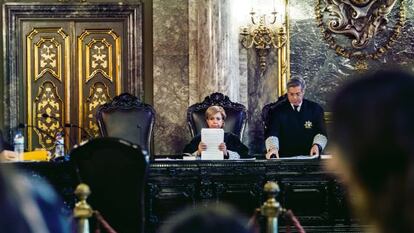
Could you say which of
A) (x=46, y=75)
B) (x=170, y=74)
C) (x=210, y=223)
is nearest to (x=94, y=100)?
(x=46, y=75)

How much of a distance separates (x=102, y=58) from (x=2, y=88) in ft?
3.99

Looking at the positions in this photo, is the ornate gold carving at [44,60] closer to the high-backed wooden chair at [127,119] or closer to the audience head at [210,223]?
the high-backed wooden chair at [127,119]

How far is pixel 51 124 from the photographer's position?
10.7 m

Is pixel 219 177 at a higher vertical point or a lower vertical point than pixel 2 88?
lower

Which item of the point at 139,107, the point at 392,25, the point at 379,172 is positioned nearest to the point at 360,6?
the point at 392,25

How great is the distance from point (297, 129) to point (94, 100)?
11.0 feet

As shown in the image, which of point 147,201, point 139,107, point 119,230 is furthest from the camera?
point 139,107

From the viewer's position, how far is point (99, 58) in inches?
421

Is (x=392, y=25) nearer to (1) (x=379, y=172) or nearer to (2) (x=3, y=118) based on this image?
(2) (x=3, y=118)

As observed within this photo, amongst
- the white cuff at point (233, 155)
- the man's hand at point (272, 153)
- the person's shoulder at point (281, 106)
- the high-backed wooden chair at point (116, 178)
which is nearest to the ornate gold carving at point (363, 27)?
the person's shoulder at point (281, 106)

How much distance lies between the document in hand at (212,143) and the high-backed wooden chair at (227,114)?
44.7 inches

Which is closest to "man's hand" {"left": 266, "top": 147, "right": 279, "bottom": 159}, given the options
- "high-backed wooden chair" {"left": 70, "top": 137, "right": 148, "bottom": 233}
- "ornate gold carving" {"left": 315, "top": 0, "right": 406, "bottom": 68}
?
"high-backed wooden chair" {"left": 70, "top": 137, "right": 148, "bottom": 233}

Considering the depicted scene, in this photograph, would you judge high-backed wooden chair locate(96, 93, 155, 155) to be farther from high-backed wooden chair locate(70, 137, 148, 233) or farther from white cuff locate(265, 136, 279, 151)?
high-backed wooden chair locate(70, 137, 148, 233)

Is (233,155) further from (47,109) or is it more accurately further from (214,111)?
(47,109)
